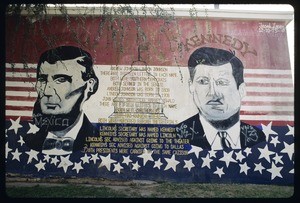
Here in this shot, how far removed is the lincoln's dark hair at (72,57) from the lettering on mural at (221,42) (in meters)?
2.06

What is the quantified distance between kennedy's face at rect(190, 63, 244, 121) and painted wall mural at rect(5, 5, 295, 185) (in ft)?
0.07

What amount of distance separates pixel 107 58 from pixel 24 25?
1757 millimetres

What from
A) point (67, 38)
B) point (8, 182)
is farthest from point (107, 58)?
point (8, 182)

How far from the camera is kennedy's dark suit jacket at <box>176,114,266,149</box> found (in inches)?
247

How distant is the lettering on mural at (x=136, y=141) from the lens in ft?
20.4

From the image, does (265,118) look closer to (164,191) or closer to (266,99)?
(266,99)

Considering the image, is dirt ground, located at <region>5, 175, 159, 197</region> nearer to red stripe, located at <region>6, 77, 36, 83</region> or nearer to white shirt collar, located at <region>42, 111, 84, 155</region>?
white shirt collar, located at <region>42, 111, 84, 155</region>

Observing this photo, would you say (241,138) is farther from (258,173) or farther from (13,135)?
(13,135)

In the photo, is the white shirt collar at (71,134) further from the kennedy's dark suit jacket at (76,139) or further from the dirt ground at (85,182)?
the dirt ground at (85,182)

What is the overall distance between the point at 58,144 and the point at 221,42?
158 inches

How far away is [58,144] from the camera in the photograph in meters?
6.21

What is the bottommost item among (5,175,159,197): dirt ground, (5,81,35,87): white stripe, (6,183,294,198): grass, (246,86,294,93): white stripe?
(6,183,294,198): grass

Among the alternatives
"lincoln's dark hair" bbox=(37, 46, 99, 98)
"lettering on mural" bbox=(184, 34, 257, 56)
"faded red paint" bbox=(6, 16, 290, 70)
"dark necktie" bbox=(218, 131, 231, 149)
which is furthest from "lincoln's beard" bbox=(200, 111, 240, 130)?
"lincoln's dark hair" bbox=(37, 46, 99, 98)

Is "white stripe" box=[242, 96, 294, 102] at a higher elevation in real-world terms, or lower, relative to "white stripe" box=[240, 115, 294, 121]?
higher
